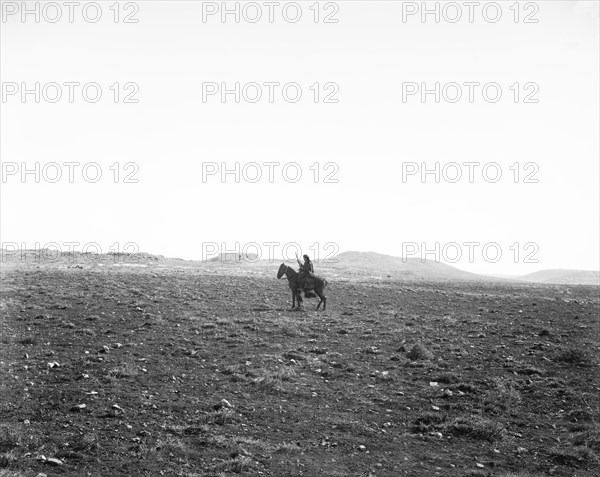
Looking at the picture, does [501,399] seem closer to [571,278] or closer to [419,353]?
[419,353]

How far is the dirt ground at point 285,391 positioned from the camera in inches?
446

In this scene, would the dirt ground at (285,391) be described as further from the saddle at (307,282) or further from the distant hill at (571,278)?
the distant hill at (571,278)

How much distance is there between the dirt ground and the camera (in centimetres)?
1133

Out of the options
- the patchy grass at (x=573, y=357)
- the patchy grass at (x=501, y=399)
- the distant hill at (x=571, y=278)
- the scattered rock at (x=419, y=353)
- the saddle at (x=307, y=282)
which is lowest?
the distant hill at (x=571, y=278)

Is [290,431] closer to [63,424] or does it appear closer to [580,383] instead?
[63,424]

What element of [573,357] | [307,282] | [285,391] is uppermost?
[307,282]

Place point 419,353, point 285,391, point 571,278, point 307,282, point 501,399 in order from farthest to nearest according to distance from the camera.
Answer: point 571,278 < point 307,282 < point 419,353 < point 501,399 < point 285,391

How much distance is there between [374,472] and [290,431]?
9.12 feet

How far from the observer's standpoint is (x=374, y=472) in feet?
36.1

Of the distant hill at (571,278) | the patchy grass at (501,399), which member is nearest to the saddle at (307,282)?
the patchy grass at (501,399)

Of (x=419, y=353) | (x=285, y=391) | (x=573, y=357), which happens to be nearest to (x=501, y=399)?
(x=419, y=353)

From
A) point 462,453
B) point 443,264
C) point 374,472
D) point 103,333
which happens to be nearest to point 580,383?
point 462,453

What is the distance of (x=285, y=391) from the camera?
15.7 metres

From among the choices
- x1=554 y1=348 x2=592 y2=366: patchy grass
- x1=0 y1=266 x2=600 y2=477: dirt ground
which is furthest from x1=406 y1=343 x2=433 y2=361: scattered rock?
x1=554 y1=348 x2=592 y2=366: patchy grass
